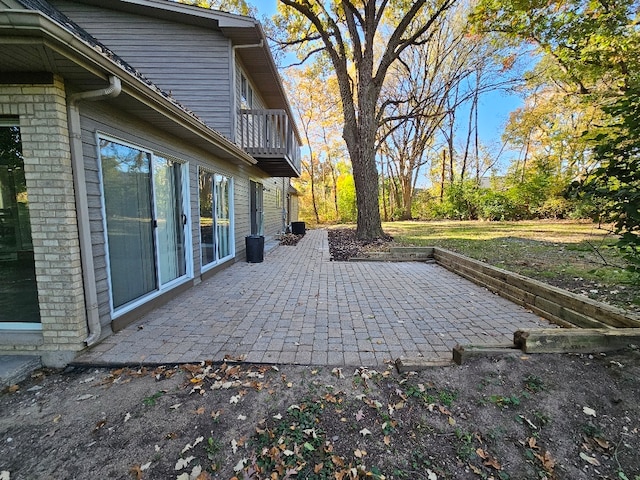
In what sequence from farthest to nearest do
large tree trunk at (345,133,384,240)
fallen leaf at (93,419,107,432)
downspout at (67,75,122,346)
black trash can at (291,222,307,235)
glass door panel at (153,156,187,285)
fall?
black trash can at (291,222,307,235) < large tree trunk at (345,133,384,240) < glass door panel at (153,156,187,285) < downspout at (67,75,122,346) < fallen leaf at (93,419,107,432)

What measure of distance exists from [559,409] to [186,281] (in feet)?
16.7

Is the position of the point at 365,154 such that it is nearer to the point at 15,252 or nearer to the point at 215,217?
the point at 215,217

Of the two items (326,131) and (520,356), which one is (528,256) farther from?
(326,131)

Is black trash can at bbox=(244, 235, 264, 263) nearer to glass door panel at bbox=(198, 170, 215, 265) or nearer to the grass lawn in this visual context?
glass door panel at bbox=(198, 170, 215, 265)

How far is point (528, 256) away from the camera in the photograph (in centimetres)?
689

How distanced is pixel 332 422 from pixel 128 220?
341 centimetres

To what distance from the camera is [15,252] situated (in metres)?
2.91

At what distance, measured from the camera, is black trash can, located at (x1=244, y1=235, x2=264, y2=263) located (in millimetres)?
7766

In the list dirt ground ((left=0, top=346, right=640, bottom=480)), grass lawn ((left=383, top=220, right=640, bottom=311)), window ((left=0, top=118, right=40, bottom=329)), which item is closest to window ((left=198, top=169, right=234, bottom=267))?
window ((left=0, top=118, right=40, bottom=329))

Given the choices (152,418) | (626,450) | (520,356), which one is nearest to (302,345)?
(152,418)

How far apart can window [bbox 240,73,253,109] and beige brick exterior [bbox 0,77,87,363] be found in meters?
6.37

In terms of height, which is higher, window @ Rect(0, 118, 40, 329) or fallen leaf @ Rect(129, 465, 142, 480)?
window @ Rect(0, 118, 40, 329)

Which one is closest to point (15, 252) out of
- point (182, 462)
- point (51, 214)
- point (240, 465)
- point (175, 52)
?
point (51, 214)

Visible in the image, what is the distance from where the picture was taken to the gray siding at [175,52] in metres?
7.18
